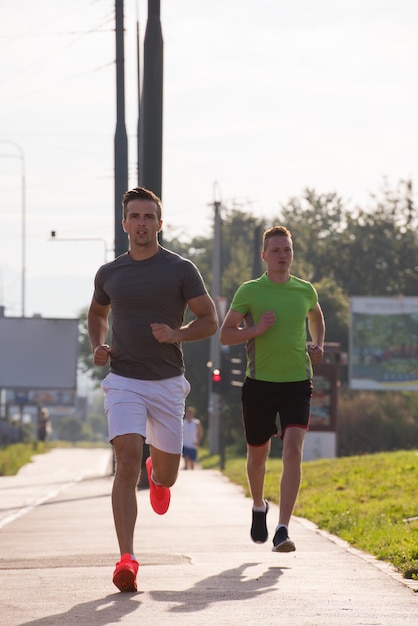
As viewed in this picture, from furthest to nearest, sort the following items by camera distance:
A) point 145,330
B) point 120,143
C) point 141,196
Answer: point 120,143 < point 141,196 < point 145,330

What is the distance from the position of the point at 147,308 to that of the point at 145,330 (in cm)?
12

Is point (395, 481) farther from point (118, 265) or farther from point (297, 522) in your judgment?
point (118, 265)

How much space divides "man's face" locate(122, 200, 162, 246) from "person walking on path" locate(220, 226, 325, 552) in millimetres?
1357

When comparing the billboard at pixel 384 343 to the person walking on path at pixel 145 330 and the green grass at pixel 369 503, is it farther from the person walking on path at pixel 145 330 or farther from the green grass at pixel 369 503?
the person walking on path at pixel 145 330

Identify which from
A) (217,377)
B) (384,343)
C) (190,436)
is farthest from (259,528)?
(384,343)

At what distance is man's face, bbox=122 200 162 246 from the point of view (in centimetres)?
877

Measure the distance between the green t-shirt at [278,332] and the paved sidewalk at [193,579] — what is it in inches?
46.0

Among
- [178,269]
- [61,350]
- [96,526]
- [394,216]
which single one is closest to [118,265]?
[178,269]

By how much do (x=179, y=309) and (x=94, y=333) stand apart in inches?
25.0

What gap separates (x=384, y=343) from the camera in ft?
183

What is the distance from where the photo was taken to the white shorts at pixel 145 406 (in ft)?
28.5

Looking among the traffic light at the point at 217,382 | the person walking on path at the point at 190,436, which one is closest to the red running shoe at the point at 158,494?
the person walking on path at the point at 190,436

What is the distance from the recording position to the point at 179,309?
8789 millimetres

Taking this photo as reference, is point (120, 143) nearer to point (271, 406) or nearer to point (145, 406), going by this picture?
point (271, 406)
